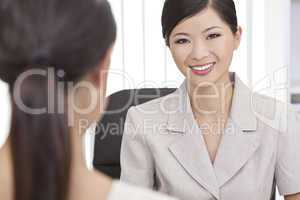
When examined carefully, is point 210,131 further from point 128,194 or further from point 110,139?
point 128,194

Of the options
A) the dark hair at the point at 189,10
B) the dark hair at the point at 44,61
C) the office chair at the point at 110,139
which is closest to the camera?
the dark hair at the point at 44,61

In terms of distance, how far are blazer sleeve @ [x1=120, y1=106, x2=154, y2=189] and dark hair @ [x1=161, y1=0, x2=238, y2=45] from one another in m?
0.29

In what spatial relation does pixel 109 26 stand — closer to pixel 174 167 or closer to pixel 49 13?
pixel 49 13

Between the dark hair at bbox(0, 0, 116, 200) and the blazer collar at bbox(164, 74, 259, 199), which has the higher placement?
the dark hair at bbox(0, 0, 116, 200)

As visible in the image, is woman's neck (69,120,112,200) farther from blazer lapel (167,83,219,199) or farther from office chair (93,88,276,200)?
office chair (93,88,276,200)

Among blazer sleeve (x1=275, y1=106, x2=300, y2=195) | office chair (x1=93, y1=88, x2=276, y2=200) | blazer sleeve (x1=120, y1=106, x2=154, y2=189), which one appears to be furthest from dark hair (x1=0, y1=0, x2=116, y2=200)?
office chair (x1=93, y1=88, x2=276, y2=200)

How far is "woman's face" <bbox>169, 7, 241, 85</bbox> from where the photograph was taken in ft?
2.99

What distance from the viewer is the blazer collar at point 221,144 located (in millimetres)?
972

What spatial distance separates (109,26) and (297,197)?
2.49ft

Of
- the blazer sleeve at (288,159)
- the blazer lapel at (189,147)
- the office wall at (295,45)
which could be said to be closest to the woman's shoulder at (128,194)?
the blazer lapel at (189,147)

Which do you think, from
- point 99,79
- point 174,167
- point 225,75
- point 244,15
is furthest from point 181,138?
point 244,15

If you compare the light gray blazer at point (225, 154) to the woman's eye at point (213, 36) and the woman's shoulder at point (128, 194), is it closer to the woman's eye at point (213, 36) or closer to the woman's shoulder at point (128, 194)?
the woman's eye at point (213, 36)

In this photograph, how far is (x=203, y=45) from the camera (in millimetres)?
932

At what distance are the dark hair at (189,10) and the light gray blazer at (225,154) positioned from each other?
185 millimetres
